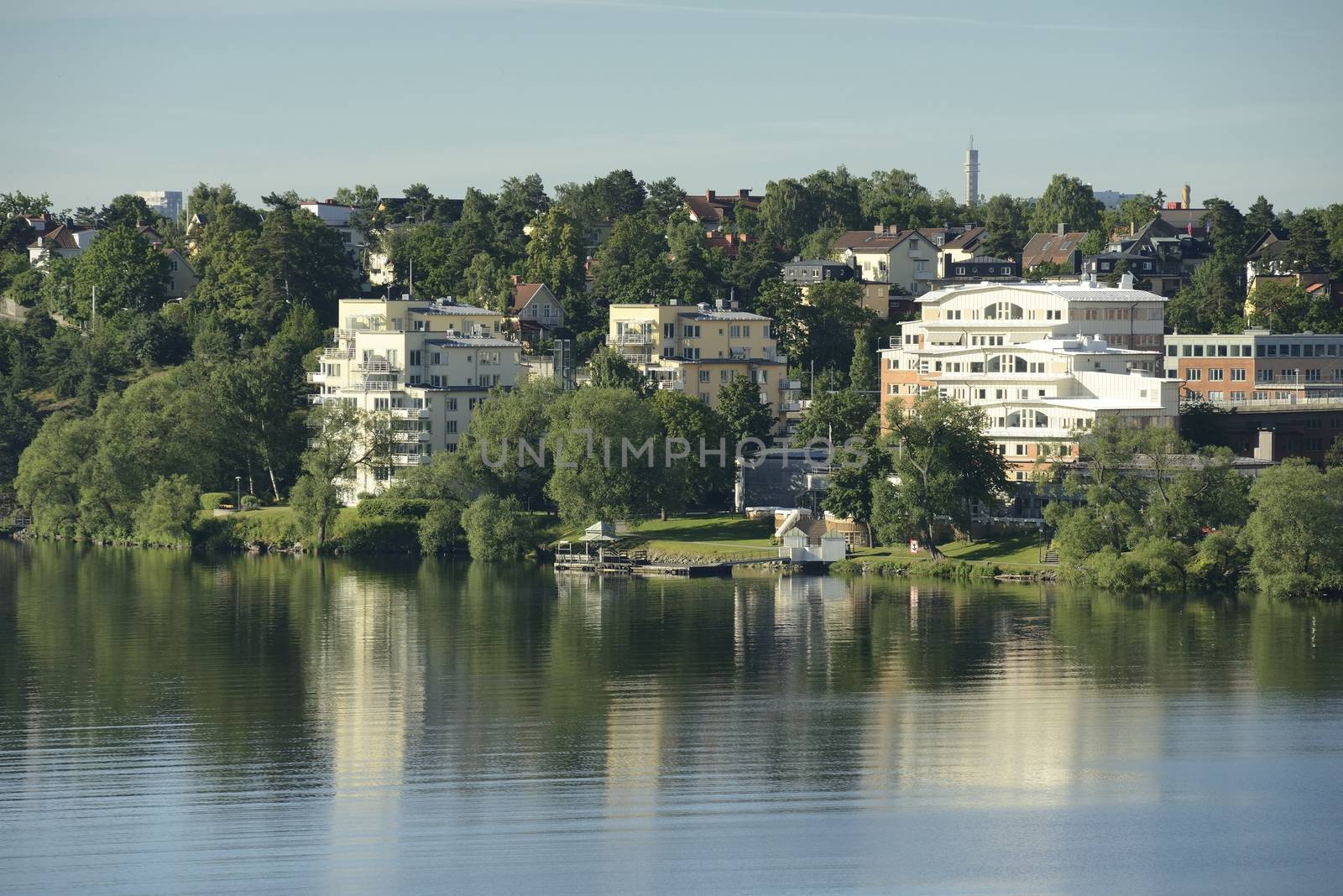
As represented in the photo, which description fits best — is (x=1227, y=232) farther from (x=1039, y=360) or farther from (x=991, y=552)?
(x=991, y=552)

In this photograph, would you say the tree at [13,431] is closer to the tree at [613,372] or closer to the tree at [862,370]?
the tree at [613,372]

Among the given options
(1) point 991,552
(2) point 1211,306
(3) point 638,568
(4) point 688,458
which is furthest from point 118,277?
(1) point 991,552

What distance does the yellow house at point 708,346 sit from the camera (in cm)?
8994

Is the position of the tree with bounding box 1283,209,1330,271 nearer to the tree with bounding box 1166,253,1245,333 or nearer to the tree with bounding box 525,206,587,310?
the tree with bounding box 1166,253,1245,333

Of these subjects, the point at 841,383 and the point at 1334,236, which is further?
the point at 1334,236

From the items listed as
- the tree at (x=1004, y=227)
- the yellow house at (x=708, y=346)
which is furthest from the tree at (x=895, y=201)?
the yellow house at (x=708, y=346)

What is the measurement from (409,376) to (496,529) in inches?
489

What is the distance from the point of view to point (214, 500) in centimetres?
8094

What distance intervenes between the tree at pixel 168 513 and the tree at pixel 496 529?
38.6 ft

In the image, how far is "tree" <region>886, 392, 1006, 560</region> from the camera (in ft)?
218

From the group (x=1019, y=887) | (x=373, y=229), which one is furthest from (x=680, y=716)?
(x=373, y=229)

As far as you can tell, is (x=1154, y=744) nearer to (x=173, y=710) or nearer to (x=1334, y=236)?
(x=173, y=710)

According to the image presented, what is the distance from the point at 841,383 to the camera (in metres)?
93.4

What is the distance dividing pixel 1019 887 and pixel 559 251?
7784cm
